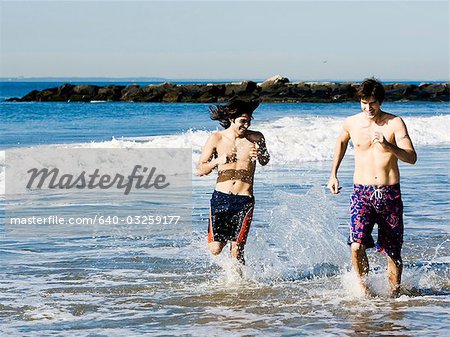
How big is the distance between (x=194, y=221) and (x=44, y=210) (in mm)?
2357

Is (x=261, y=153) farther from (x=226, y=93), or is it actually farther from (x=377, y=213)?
(x=226, y=93)

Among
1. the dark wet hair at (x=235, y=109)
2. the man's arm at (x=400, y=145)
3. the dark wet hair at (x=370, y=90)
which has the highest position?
the dark wet hair at (x=370, y=90)

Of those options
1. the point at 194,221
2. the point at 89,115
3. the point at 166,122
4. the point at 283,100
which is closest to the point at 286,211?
the point at 194,221

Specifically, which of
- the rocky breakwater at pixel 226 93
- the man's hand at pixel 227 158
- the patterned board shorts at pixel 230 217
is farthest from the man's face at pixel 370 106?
the rocky breakwater at pixel 226 93

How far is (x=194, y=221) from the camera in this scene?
11.5 meters

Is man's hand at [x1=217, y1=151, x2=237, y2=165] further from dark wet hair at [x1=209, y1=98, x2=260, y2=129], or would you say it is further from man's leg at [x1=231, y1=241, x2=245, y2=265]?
man's leg at [x1=231, y1=241, x2=245, y2=265]

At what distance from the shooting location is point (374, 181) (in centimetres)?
711

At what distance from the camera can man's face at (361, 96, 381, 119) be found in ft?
23.0

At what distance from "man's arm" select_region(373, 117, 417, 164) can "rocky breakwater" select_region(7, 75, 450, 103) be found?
204 feet

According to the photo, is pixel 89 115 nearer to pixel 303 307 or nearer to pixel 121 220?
pixel 121 220

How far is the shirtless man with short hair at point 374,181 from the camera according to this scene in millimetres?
7035

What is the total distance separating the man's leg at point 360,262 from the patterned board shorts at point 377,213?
51 mm

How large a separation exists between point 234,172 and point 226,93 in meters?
65.3

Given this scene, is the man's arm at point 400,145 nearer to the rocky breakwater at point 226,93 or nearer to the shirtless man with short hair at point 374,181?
the shirtless man with short hair at point 374,181
